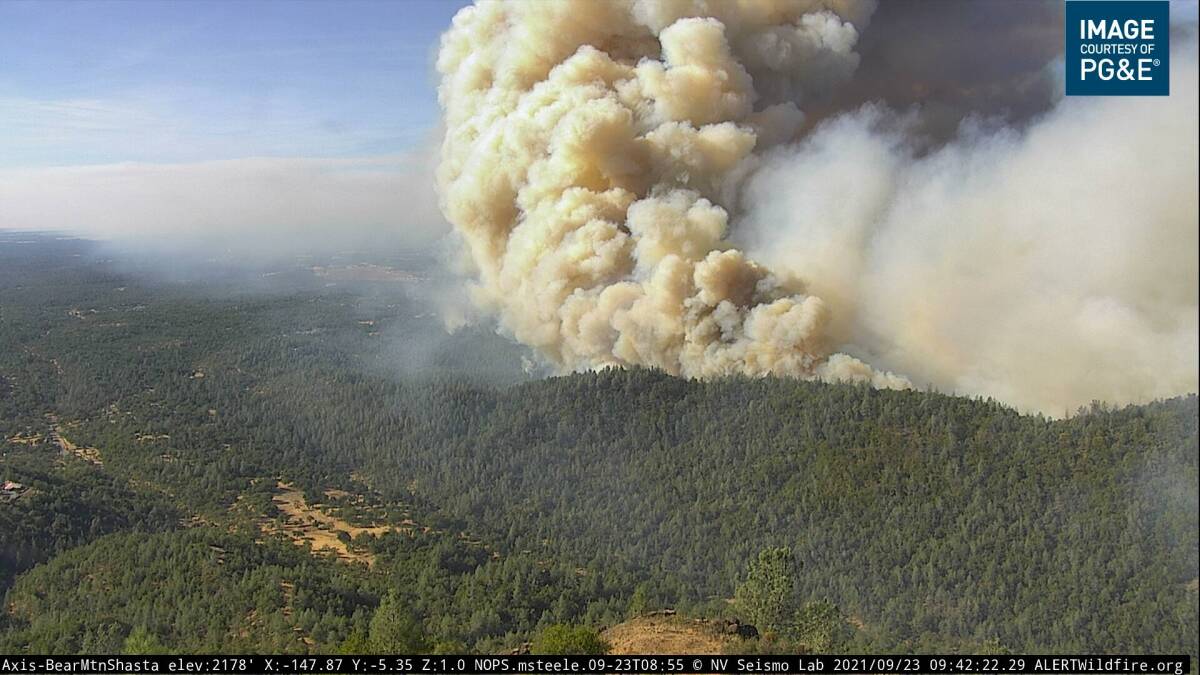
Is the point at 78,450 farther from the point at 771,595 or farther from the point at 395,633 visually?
the point at 771,595

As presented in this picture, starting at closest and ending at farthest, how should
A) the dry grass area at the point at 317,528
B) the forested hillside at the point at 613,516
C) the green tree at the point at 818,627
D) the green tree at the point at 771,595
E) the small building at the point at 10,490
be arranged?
the green tree at the point at 818,627 → the green tree at the point at 771,595 → the forested hillside at the point at 613,516 → the dry grass area at the point at 317,528 → the small building at the point at 10,490

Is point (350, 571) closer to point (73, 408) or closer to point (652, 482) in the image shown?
point (652, 482)

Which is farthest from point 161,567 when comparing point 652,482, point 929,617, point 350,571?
point 929,617

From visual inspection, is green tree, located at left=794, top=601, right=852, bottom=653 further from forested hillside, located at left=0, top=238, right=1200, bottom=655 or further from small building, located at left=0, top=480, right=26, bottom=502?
small building, located at left=0, top=480, right=26, bottom=502

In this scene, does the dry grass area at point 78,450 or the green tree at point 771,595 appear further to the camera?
the dry grass area at point 78,450

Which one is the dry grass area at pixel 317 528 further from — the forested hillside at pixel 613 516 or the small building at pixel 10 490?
the small building at pixel 10 490

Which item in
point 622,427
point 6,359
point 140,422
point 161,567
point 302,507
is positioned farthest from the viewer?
point 6,359

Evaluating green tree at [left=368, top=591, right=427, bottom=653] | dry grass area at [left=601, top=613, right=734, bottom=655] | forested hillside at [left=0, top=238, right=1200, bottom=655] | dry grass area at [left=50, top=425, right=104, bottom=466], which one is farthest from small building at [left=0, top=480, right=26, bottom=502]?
dry grass area at [left=601, top=613, right=734, bottom=655]

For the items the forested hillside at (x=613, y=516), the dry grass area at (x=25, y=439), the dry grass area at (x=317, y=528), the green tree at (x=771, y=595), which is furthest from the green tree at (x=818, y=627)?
the dry grass area at (x=25, y=439)
